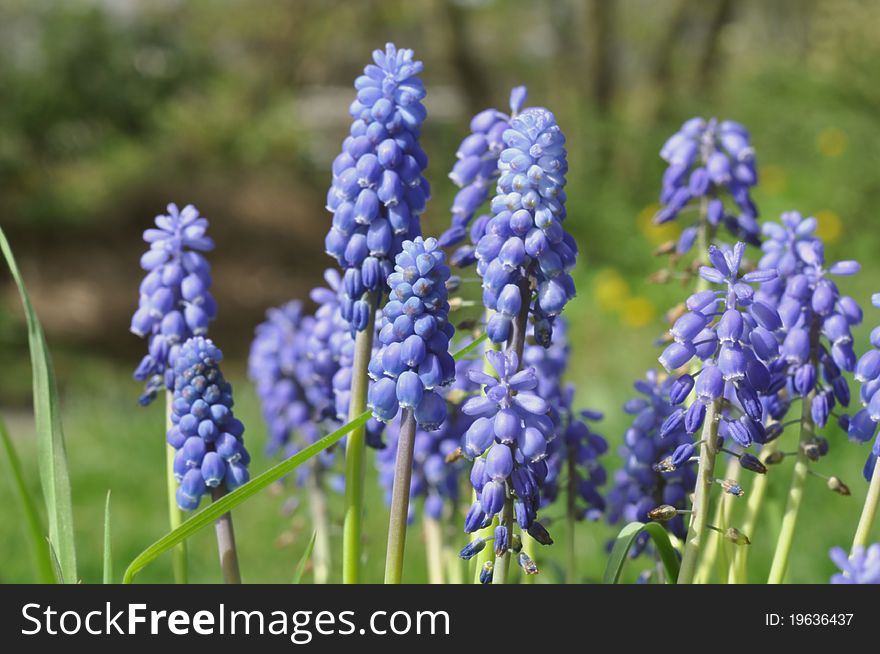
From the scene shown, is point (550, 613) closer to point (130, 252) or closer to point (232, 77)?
point (130, 252)

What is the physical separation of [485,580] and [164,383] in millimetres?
918

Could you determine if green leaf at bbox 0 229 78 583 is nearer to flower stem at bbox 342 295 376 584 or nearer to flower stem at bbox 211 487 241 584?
flower stem at bbox 211 487 241 584

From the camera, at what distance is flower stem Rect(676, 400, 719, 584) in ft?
6.35

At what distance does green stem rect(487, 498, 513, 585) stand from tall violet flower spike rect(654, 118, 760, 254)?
3.58ft

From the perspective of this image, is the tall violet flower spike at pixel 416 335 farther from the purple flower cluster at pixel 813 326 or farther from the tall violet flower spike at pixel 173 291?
the purple flower cluster at pixel 813 326

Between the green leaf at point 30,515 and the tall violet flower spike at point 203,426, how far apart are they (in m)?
0.35

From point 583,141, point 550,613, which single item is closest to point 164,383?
point 550,613

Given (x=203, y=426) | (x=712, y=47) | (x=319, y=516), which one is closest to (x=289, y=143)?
(x=712, y=47)

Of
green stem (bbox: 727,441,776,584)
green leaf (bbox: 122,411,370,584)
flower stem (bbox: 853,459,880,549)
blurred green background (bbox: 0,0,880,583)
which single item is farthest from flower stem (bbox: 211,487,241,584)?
blurred green background (bbox: 0,0,880,583)

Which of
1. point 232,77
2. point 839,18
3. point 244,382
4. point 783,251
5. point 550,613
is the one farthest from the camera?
point 232,77

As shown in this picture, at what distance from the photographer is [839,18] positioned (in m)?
11.9

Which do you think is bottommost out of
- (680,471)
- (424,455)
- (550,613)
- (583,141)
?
(550,613)

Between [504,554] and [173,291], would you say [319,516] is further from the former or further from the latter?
[504,554]

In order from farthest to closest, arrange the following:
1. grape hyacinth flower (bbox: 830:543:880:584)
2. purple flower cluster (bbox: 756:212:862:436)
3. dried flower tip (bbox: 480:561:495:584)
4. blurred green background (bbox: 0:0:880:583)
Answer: blurred green background (bbox: 0:0:880:583) → purple flower cluster (bbox: 756:212:862:436) → dried flower tip (bbox: 480:561:495:584) → grape hyacinth flower (bbox: 830:543:880:584)
